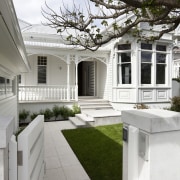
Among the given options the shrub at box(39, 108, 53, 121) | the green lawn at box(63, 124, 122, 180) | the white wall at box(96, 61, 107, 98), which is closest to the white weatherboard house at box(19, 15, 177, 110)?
the white wall at box(96, 61, 107, 98)

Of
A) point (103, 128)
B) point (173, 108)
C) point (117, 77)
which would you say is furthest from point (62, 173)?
point (173, 108)

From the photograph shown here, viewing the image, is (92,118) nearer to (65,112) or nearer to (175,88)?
(65,112)

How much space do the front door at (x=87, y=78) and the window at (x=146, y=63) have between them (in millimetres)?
A: 4011

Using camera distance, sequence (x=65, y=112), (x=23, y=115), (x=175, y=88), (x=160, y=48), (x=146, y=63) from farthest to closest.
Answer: (x=175, y=88) < (x=160, y=48) < (x=146, y=63) < (x=65, y=112) < (x=23, y=115)

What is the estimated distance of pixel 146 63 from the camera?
11117 millimetres

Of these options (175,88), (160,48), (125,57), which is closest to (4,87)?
(125,57)

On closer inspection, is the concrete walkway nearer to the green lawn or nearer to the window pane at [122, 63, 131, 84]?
the green lawn

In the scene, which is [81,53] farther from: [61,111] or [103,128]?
[103,128]

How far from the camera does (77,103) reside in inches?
434

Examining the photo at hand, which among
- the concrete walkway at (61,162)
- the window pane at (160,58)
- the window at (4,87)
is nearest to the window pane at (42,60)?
the window at (4,87)

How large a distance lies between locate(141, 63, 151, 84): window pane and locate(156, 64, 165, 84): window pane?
613 millimetres

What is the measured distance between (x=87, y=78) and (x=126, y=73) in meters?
4.36

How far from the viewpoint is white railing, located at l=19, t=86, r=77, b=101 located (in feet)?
35.7

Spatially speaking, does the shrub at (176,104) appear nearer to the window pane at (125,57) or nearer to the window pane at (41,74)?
the window pane at (125,57)
